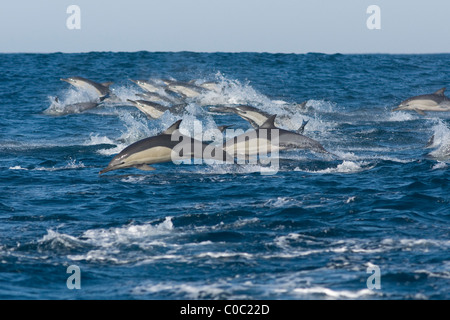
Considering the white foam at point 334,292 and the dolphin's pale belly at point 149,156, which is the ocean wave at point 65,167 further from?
the white foam at point 334,292

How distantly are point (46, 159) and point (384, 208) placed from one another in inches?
382

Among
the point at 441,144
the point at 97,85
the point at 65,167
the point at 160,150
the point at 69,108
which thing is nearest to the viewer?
the point at 160,150

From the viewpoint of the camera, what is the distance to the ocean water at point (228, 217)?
973 cm

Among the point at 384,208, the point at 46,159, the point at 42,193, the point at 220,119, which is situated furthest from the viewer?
the point at 220,119

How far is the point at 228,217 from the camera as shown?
42.5 ft

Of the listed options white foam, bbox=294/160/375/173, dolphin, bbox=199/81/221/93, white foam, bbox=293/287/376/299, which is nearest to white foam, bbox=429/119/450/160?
white foam, bbox=294/160/375/173

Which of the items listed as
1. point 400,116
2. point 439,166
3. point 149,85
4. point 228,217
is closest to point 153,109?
point 400,116

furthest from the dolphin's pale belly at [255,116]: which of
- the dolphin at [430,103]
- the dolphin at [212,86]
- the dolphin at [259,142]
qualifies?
the dolphin at [212,86]

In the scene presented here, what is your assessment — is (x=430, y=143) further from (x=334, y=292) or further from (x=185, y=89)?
(x=185, y=89)

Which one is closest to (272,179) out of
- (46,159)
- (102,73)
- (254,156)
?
(254,156)

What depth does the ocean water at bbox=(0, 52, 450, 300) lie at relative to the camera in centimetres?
973

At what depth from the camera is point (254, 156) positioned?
1811 cm

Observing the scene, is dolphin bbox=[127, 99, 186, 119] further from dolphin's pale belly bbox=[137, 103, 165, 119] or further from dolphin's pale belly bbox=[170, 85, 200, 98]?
dolphin's pale belly bbox=[170, 85, 200, 98]
